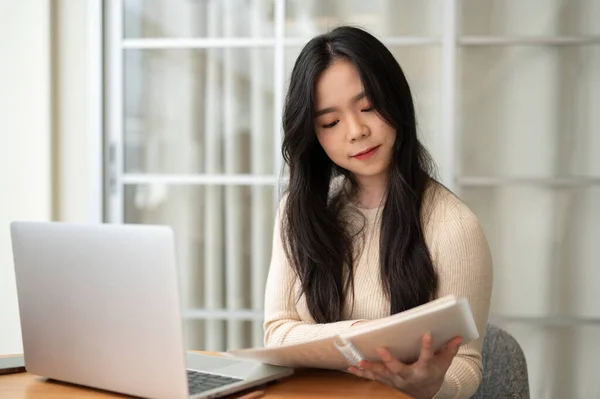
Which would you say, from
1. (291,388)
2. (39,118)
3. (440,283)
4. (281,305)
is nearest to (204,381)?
(291,388)

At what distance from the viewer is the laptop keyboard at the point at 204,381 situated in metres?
1.13

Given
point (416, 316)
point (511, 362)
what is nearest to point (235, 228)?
point (511, 362)

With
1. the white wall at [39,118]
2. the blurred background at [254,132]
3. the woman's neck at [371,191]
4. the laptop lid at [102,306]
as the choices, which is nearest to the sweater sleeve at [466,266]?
the woman's neck at [371,191]

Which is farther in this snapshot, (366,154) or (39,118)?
(39,118)

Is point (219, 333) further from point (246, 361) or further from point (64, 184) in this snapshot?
point (246, 361)

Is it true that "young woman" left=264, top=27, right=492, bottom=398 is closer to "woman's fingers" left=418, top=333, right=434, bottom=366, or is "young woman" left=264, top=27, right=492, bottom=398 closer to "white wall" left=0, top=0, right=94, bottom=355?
"woman's fingers" left=418, top=333, right=434, bottom=366

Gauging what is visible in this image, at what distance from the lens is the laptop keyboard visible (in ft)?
3.70

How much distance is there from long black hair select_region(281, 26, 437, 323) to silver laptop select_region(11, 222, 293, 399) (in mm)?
377

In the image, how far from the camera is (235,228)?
9.77 ft

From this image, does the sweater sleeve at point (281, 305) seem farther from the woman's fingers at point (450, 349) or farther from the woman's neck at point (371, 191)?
the woman's fingers at point (450, 349)

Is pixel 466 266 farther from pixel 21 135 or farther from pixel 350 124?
pixel 21 135

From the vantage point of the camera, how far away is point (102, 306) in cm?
108

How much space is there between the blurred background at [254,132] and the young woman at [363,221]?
3.97ft

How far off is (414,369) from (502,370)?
44cm
